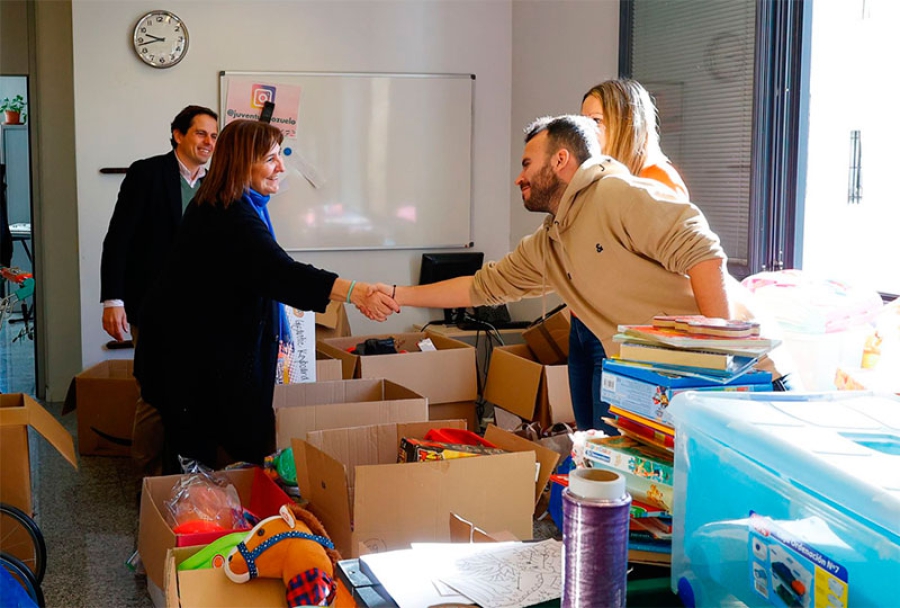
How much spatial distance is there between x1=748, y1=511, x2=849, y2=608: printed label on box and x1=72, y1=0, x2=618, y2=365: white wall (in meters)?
3.87

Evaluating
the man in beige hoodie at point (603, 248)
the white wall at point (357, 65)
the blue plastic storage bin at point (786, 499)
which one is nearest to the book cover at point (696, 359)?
the blue plastic storage bin at point (786, 499)

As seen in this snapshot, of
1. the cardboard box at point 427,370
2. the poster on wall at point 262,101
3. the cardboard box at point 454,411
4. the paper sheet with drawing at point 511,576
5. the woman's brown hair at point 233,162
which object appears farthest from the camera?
the poster on wall at point 262,101

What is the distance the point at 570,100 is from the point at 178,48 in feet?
6.99

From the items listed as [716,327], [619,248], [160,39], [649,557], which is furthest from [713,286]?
[160,39]

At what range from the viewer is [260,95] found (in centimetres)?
519

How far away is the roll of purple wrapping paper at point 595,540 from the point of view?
3.23 feet

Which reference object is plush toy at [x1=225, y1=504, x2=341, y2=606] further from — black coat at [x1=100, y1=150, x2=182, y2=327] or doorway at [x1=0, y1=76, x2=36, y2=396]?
doorway at [x1=0, y1=76, x2=36, y2=396]

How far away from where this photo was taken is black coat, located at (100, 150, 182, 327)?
12.6 feet

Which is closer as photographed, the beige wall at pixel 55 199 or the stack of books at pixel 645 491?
the stack of books at pixel 645 491

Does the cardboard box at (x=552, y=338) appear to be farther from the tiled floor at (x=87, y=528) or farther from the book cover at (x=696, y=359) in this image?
the book cover at (x=696, y=359)

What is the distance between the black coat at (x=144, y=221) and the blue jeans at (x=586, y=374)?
1980 mm

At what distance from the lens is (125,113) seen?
5.09m

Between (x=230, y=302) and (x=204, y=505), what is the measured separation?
666 millimetres

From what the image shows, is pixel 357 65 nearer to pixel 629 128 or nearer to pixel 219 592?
pixel 629 128
